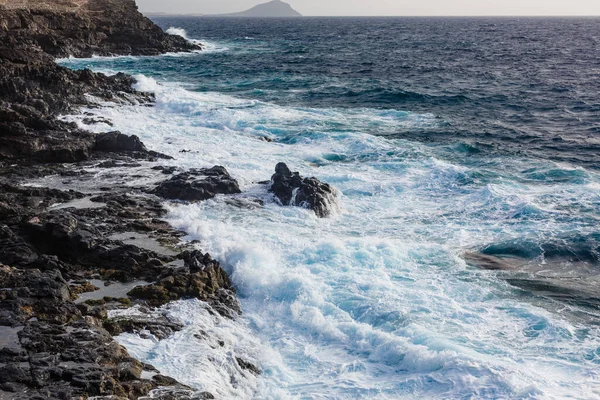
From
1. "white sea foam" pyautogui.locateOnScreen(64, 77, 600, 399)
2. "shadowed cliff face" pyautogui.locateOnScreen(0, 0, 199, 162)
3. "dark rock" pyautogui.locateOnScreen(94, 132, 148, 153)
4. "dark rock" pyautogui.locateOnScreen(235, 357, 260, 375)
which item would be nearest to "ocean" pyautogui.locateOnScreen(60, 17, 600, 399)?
"white sea foam" pyautogui.locateOnScreen(64, 77, 600, 399)

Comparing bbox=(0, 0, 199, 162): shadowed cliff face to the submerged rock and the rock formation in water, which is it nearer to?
the rock formation in water

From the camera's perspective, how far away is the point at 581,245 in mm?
16188

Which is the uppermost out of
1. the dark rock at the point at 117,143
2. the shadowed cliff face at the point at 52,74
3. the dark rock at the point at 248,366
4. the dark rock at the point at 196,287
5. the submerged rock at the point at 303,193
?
the shadowed cliff face at the point at 52,74

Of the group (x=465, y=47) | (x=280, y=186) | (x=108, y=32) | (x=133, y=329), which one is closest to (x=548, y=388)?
(x=133, y=329)

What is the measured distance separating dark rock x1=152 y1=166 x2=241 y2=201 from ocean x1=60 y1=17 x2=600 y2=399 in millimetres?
495

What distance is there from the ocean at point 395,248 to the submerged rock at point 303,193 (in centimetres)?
43

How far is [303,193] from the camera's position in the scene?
17844mm

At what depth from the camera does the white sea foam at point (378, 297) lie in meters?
10.1

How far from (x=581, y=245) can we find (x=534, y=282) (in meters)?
3.01

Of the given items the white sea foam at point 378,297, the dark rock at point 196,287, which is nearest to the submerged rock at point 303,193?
the white sea foam at point 378,297

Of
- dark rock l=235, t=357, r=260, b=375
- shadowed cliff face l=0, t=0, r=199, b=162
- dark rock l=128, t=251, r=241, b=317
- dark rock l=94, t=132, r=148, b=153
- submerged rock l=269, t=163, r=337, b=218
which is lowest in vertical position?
dark rock l=235, t=357, r=260, b=375

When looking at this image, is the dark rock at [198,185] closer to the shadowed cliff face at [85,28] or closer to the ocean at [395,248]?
the ocean at [395,248]

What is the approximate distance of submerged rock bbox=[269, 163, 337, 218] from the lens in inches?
696

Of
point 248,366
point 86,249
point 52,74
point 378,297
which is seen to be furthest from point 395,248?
point 52,74
